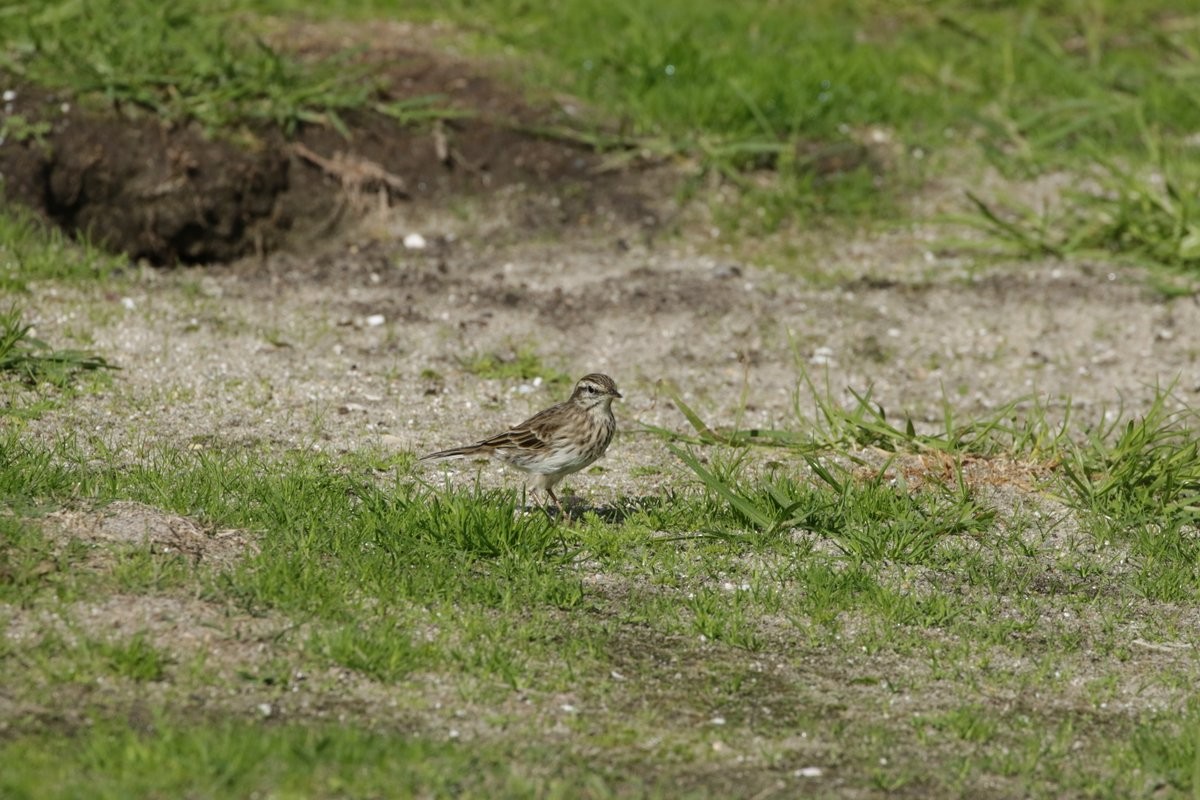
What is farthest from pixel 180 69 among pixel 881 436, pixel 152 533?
pixel 881 436

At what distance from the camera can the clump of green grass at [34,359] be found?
30.5ft

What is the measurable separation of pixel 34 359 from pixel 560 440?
336 cm

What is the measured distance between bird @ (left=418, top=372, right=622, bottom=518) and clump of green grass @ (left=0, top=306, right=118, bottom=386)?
7.97ft

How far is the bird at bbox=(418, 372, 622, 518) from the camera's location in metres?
7.98

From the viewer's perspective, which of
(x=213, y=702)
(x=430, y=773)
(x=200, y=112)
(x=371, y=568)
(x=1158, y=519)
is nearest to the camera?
(x=430, y=773)

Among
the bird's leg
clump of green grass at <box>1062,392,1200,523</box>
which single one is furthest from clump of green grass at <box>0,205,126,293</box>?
clump of green grass at <box>1062,392,1200,523</box>

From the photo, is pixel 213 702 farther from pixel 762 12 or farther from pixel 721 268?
pixel 762 12

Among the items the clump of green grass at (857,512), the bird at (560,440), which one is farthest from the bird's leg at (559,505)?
the clump of green grass at (857,512)

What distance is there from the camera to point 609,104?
1312cm

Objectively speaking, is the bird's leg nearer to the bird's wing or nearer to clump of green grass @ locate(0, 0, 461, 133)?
the bird's wing

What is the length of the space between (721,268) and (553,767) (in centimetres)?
675

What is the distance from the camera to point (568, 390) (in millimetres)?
10219

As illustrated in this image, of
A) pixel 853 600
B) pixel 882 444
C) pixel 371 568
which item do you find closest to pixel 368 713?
pixel 371 568

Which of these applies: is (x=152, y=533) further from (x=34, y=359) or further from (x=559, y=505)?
(x=34, y=359)
